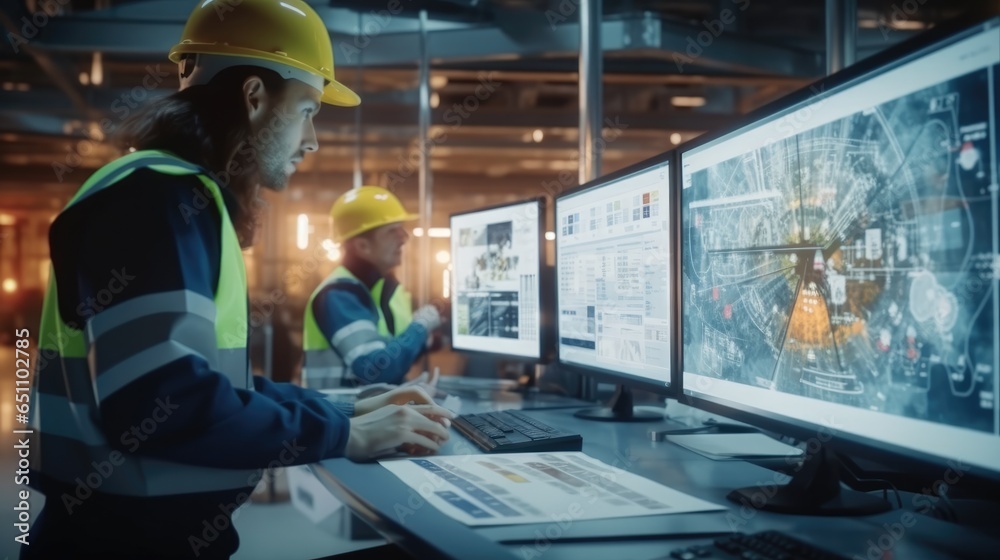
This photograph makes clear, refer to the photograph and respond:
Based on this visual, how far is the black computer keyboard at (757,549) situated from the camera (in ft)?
2.50

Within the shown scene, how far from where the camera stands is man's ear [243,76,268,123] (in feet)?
4.55

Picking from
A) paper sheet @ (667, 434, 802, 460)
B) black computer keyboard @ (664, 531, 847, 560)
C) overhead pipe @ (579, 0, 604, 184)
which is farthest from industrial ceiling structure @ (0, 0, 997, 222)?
black computer keyboard @ (664, 531, 847, 560)

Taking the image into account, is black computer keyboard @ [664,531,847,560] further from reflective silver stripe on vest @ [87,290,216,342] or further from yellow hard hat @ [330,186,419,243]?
yellow hard hat @ [330,186,419,243]

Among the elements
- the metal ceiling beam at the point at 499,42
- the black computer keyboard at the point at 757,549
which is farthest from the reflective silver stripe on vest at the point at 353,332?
the metal ceiling beam at the point at 499,42

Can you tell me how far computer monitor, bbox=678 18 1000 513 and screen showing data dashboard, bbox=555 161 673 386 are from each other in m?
0.23

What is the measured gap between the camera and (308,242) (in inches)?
370

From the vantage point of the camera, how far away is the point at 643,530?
0.90 meters

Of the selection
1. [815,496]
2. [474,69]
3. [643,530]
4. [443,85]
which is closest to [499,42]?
[474,69]

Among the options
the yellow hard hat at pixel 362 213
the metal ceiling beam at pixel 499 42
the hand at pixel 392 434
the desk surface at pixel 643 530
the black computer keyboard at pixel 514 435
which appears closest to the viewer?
the desk surface at pixel 643 530

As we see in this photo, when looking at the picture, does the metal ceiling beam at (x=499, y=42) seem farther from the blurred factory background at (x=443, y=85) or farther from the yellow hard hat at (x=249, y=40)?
the yellow hard hat at (x=249, y=40)

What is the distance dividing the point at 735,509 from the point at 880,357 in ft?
0.99

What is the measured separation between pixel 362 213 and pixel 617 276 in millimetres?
2087

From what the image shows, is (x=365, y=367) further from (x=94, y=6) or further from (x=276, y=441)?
(x=94, y=6)

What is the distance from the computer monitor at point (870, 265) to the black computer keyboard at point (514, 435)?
1.02ft
